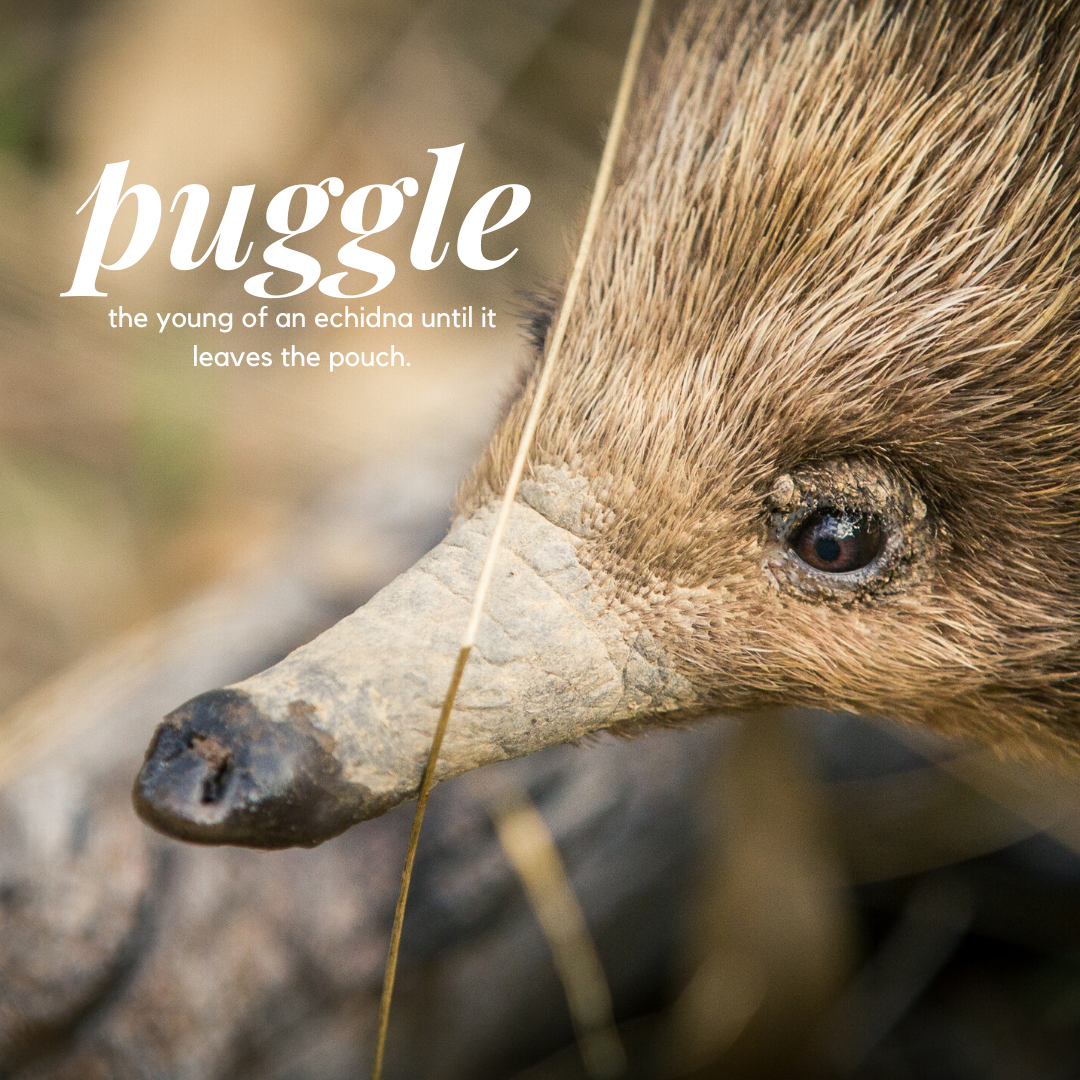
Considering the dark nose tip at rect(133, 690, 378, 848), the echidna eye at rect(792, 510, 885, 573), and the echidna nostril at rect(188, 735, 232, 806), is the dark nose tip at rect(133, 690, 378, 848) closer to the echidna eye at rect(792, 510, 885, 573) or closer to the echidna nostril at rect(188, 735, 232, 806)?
the echidna nostril at rect(188, 735, 232, 806)

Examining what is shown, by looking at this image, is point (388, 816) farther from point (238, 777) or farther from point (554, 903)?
point (238, 777)

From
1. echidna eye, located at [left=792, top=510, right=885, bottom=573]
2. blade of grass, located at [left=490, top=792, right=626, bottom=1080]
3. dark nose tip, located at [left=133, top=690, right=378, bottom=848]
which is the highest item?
echidna eye, located at [left=792, top=510, right=885, bottom=573]

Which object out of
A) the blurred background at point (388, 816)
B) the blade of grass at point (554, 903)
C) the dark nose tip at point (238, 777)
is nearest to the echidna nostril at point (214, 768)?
the dark nose tip at point (238, 777)

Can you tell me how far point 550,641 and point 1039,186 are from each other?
568 mm

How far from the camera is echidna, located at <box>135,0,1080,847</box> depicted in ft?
3.02

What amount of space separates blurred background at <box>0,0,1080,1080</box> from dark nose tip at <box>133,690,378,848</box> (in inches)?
18.9

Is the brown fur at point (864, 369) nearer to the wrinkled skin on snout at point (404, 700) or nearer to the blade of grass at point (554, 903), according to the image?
the wrinkled skin on snout at point (404, 700)

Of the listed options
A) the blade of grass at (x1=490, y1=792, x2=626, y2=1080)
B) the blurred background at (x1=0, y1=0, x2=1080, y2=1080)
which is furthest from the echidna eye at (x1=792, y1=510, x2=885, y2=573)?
the blade of grass at (x1=490, y1=792, x2=626, y2=1080)

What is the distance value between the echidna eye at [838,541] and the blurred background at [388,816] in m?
0.45

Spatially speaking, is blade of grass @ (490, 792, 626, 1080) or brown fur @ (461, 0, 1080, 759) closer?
brown fur @ (461, 0, 1080, 759)

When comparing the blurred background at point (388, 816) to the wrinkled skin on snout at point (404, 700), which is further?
A: the blurred background at point (388, 816)

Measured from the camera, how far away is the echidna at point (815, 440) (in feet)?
3.02

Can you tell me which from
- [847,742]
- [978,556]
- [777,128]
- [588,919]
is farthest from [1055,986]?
A: [777,128]

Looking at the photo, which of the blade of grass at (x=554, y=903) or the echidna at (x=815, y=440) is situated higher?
the echidna at (x=815, y=440)
